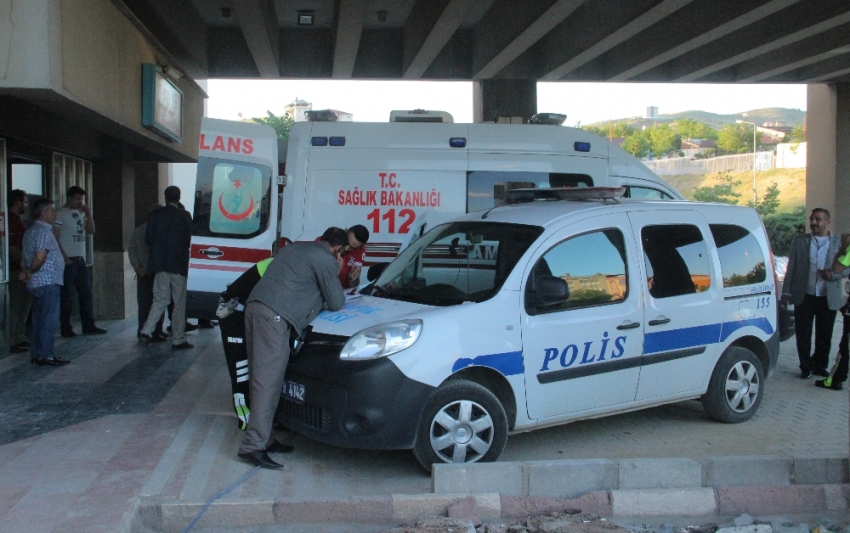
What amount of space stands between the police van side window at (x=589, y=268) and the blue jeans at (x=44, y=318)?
5.60m

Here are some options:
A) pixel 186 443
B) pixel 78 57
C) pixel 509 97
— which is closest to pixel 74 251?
pixel 78 57

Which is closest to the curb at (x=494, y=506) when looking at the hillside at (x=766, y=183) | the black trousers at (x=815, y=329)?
the black trousers at (x=815, y=329)

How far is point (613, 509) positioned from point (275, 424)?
2677 mm

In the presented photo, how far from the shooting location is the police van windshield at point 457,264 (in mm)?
5859

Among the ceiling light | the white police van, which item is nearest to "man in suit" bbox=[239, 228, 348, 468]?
the white police van

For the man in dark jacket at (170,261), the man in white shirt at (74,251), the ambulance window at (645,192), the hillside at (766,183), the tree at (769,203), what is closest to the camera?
the ambulance window at (645,192)

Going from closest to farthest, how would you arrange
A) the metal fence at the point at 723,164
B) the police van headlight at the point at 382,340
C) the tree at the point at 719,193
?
1. the police van headlight at the point at 382,340
2. the tree at the point at 719,193
3. the metal fence at the point at 723,164

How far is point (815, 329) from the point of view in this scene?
351 inches

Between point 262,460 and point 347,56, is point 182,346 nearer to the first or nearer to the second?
point 262,460

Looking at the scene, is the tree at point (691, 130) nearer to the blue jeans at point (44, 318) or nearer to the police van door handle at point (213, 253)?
the police van door handle at point (213, 253)

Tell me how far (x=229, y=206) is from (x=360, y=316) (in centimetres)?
426

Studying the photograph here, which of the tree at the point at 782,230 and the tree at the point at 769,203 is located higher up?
the tree at the point at 769,203

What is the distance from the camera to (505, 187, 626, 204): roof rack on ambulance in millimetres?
6684

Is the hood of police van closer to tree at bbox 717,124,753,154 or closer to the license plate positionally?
the license plate
